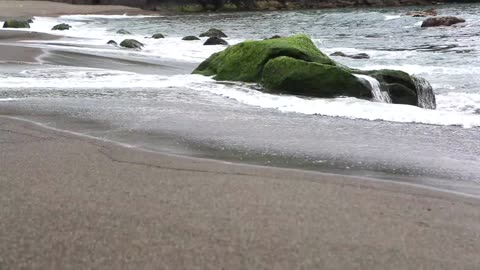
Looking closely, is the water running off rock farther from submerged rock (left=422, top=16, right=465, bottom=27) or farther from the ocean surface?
submerged rock (left=422, top=16, right=465, bottom=27)

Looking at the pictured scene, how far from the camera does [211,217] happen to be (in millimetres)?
3248

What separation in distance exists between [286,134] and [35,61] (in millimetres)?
8008

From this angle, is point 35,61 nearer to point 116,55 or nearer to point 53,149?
point 116,55

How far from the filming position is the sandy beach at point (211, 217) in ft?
9.02

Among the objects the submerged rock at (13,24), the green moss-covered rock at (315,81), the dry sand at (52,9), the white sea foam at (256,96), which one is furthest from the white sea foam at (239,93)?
the dry sand at (52,9)

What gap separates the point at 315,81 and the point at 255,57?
1.78 meters

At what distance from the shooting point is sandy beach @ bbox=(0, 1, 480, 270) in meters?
2.75

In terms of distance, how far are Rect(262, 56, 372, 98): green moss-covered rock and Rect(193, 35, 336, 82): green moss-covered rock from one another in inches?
28.0

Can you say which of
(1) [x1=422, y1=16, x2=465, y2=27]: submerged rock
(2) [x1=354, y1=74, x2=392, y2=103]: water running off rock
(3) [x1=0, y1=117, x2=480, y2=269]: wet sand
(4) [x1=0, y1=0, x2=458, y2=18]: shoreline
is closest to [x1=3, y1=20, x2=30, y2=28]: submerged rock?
(4) [x1=0, y1=0, x2=458, y2=18]: shoreline

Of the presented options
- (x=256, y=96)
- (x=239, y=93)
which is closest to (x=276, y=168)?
(x=256, y=96)

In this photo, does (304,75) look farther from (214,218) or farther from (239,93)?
(214,218)

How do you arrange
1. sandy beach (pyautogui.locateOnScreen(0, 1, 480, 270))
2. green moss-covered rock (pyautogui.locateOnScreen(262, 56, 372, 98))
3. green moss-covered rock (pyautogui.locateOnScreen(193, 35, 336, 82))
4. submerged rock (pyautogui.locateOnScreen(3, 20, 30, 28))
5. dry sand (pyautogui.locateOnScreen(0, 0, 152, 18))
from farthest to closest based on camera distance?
dry sand (pyautogui.locateOnScreen(0, 0, 152, 18)), submerged rock (pyautogui.locateOnScreen(3, 20, 30, 28)), green moss-covered rock (pyautogui.locateOnScreen(193, 35, 336, 82)), green moss-covered rock (pyautogui.locateOnScreen(262, 56, 372, 98)), sandy beach (pyautogui.locateOnScreen(0, 1, 480, 270))

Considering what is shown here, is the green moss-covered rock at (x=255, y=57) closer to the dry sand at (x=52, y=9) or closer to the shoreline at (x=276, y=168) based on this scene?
the shoreline at (x=276, y=168)

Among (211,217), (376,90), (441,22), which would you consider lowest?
(211,217)
